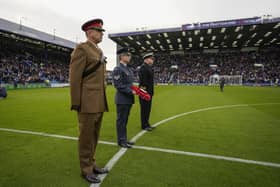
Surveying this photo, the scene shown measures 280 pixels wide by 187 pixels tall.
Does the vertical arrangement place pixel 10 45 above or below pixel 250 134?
above

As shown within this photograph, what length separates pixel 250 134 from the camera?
466 centimetres

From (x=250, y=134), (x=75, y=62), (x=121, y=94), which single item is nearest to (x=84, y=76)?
(x=75, y=62)

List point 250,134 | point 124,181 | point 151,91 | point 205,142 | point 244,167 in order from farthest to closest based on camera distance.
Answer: point 151,91 → point 250,134 → point 205,142 → point 244,167 → point 124,181

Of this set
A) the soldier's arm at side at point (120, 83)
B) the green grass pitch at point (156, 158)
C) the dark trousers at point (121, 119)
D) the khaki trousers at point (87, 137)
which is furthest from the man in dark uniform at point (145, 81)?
the khaki trousers at point (87, 137)

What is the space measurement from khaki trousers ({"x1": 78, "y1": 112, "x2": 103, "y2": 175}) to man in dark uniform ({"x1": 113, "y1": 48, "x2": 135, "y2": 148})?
45.7 inches

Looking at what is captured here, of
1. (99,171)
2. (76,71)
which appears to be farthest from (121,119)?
(76,71)

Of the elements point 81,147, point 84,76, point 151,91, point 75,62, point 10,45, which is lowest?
point 81,147

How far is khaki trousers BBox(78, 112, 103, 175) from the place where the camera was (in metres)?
2.41

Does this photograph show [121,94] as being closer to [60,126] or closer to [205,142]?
[205,142]

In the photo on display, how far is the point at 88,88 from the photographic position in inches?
93.7

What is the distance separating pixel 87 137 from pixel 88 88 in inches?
26.8

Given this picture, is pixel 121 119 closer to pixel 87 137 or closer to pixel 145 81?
pixel 87 137

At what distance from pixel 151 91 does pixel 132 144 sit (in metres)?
1.89

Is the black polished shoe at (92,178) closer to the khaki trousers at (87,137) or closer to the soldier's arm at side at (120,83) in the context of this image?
the khaki trousers at (87,137)
